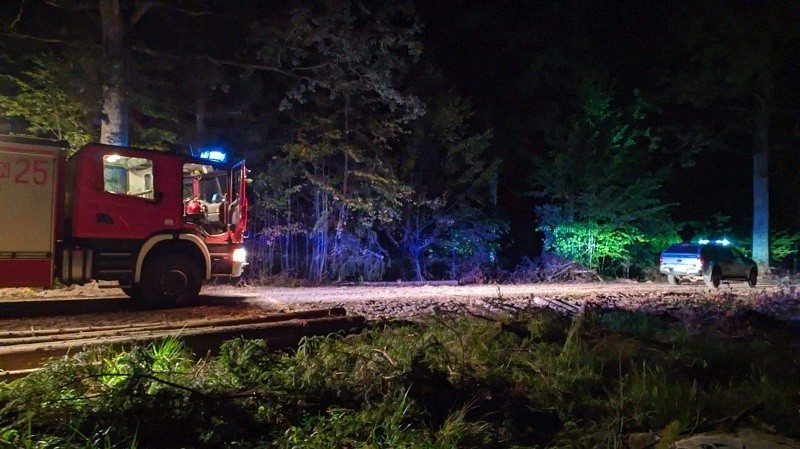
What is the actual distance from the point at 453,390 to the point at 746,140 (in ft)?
99.6

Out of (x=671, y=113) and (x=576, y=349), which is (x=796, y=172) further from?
(x=576, y=349)

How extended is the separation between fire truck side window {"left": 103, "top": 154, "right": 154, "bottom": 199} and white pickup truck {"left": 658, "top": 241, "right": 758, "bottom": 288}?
59.9 ft

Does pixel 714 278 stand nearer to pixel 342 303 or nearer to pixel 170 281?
pixel 342 303

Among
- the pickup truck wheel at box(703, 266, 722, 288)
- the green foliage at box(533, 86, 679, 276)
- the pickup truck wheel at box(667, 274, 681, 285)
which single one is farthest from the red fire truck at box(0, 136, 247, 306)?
the pickup truck wheel at box(703, 266, 722, 288)

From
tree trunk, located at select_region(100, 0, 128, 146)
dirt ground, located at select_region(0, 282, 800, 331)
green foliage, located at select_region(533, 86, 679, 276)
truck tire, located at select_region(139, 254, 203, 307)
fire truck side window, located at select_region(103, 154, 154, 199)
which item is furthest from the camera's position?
green foliage, located at select_region(533, 86, 679, 276)

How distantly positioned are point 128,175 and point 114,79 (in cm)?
576

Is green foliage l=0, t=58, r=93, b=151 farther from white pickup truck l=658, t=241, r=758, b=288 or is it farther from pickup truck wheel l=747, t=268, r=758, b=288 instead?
pickup truck wheel l=747, t=268, r=758, b=288

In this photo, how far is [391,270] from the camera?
21859 mm

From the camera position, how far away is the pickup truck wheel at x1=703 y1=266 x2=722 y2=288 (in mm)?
22422

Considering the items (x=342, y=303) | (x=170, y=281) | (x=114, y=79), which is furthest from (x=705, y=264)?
(x=114, y=79)

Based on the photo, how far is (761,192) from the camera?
96.1ft

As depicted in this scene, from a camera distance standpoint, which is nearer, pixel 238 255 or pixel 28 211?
pixel 28 211

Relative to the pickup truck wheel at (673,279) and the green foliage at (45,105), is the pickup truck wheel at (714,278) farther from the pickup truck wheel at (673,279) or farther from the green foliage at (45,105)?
the green foliage at (45,105)

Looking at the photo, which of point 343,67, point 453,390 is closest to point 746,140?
point 343,67
